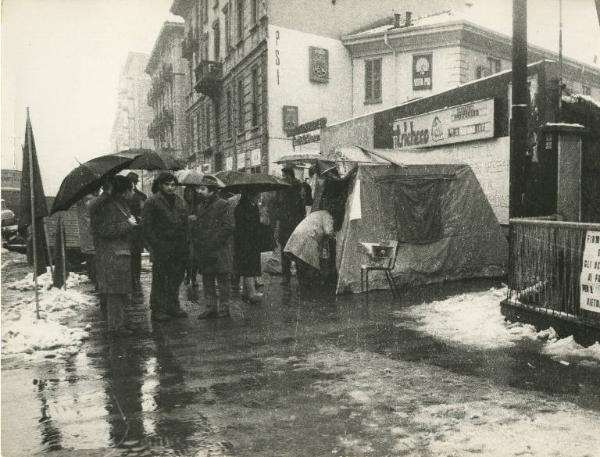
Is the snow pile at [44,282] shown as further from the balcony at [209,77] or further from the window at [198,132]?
the window at [198,132]

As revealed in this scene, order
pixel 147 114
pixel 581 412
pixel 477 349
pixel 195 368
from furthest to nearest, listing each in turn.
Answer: pixel 147 114, pixel 477 349, pixel 195 368, pixel 581 412

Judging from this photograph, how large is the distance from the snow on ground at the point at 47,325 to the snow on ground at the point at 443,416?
261 cm

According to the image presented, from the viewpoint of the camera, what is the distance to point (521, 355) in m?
5.41

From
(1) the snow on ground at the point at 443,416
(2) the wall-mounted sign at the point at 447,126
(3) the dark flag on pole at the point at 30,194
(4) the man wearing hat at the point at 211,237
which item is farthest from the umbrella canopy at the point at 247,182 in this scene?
(2) the wall-mounted sign at the point at 447,126

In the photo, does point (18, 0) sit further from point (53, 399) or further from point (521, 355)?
point (521, 355)

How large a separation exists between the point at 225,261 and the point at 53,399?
3.11 metres

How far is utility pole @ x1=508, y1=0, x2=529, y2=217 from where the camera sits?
6.93 metres

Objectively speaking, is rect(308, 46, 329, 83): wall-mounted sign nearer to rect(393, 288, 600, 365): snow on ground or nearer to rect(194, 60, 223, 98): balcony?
rect(194, 60, 223, 98): balcony

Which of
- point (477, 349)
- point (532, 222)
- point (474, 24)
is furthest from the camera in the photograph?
point (474, 24)

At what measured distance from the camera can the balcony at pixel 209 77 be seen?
2680 centimetres

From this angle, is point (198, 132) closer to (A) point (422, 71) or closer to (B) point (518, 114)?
(A) point (422, 71)

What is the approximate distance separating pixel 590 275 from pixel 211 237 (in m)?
4.24

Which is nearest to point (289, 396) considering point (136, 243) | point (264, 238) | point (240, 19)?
point (264, 238)

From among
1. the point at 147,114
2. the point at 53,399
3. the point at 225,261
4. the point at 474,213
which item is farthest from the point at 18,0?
the point at 147,114
